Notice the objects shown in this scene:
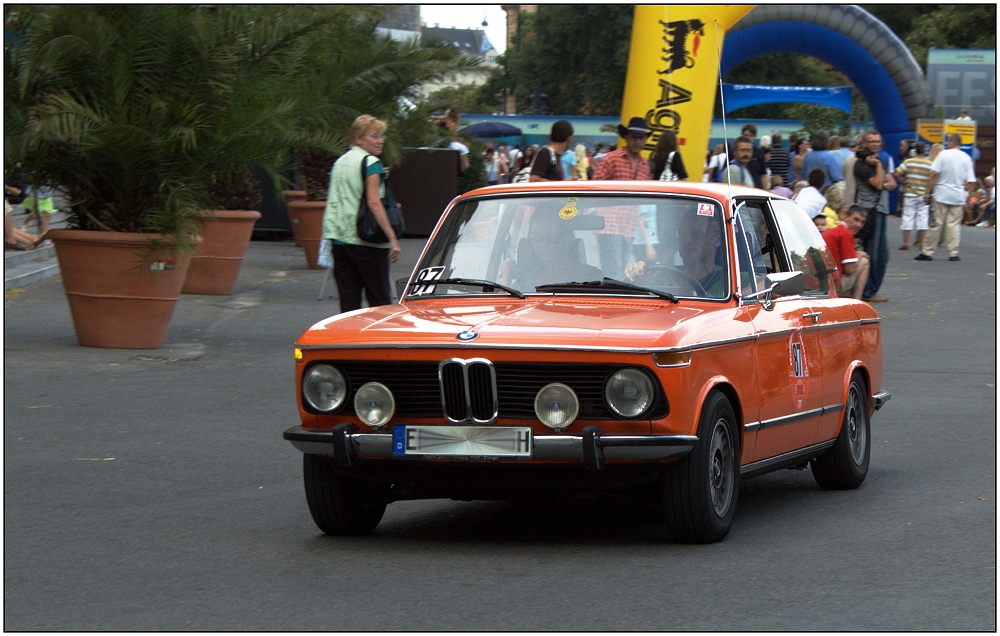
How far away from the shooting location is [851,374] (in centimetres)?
820

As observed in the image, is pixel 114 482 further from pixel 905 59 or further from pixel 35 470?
pixel 905 59

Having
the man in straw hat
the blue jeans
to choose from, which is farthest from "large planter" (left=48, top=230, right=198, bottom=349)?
the blue jeans

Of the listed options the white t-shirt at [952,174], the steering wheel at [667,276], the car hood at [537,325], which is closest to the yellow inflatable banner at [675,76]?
the white t-shirt at [952,174]

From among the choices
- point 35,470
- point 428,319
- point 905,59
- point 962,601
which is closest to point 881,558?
point 962,601

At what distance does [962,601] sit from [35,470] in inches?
203

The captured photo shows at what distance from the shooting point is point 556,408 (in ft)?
19.7

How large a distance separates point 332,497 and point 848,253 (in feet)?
32.3

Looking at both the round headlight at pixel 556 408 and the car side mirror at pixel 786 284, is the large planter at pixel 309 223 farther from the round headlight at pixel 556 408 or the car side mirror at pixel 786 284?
the round headlight at pixel 556 408

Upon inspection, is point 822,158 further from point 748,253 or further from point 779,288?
point 779,288

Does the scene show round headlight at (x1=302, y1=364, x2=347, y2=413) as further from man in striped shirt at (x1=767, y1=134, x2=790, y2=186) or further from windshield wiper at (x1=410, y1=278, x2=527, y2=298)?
man in striped shirt at (x1=767, y1=134, x2=790, y2=186)

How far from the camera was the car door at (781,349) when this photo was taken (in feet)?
22.7

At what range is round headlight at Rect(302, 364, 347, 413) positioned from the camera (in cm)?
634

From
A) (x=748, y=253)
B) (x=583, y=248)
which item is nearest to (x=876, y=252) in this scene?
(x=748, y=253)

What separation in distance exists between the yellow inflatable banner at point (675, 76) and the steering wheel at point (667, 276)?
37.3 ft
